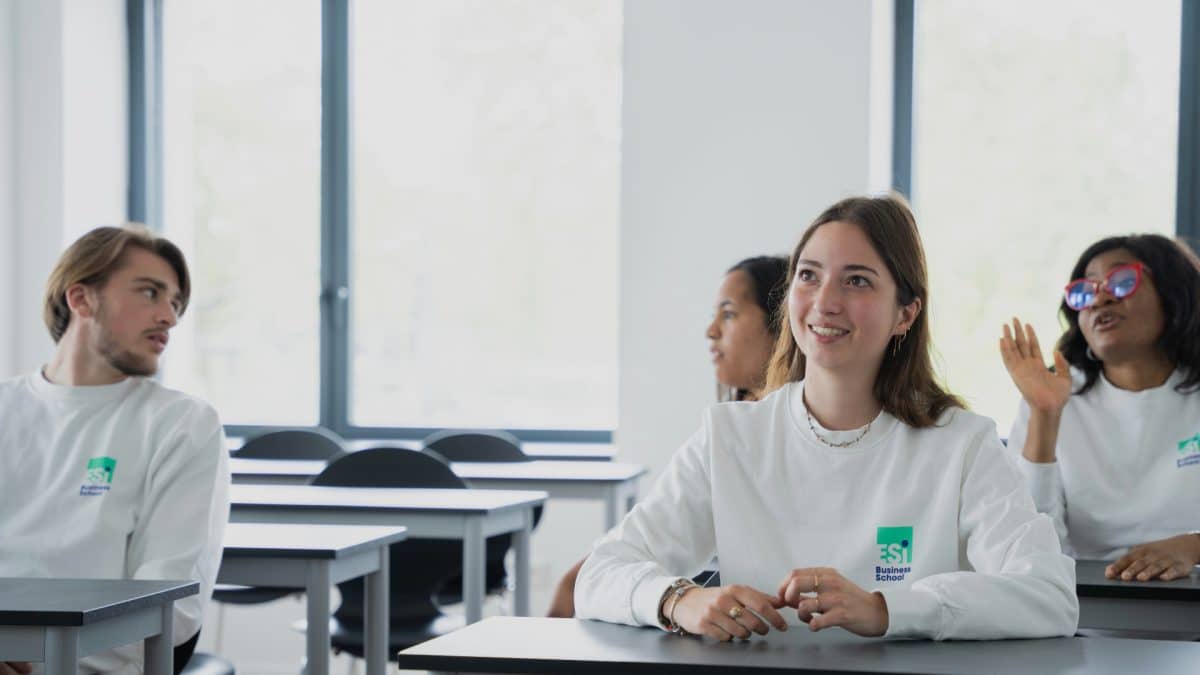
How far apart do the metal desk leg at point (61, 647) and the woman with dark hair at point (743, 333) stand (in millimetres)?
1291

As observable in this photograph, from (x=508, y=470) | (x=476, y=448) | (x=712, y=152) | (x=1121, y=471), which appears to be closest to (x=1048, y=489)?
(x=1121, y=471)

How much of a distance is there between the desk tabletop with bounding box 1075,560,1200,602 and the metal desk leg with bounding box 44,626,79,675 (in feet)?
4.85

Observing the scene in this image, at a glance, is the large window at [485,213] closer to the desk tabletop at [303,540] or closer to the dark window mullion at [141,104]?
the dark window mullion at [141,104]

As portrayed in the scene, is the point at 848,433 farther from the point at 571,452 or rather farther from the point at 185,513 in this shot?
the point at 571,452

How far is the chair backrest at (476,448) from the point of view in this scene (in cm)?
450

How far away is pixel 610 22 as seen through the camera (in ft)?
18.4

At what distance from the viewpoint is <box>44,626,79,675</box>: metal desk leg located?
71.3 inches

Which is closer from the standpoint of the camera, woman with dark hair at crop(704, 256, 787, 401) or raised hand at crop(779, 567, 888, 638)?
raised hand at crop(779, 567, 888, 638)

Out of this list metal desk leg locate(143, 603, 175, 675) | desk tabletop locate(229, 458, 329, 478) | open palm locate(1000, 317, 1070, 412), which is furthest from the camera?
desk tabletop locate(229, 458, 329, 478)

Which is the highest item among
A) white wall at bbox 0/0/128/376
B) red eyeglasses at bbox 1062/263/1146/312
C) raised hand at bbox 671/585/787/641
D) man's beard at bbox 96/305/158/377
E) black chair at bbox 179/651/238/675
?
white wall at bbox 0/0/128/376

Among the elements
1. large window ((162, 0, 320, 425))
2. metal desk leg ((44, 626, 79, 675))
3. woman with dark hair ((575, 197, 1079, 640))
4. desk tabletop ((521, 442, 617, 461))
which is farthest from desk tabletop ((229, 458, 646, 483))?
metal desk leg ((44, 626, 79, 675))

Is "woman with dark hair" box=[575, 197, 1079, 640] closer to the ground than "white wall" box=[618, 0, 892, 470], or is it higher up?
closer to the ground

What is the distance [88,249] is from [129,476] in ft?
1.48

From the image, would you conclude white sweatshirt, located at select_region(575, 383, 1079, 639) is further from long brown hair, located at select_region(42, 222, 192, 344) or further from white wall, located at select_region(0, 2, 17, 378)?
white wall, located at select_region(0, 2, 17, 378)
